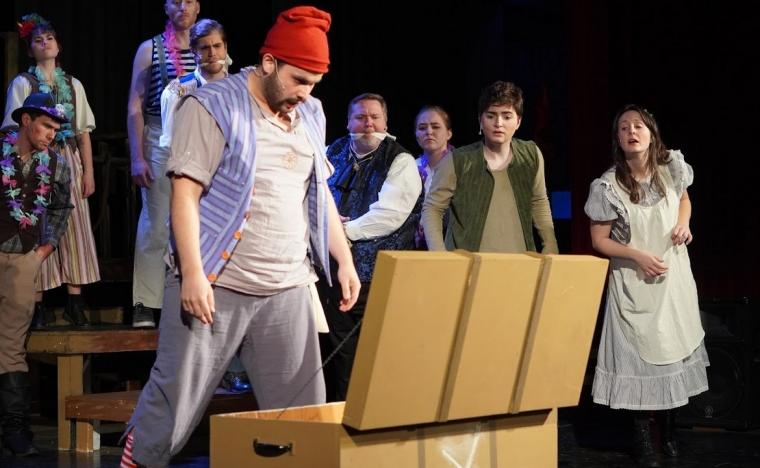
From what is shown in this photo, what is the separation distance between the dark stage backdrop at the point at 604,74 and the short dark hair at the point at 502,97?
2.99 metres

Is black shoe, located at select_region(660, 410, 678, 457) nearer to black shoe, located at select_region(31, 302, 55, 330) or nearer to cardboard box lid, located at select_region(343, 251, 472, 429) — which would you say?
cardboard box lid, located at select_region(343, 251, 472, 429)

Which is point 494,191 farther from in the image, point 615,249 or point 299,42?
point 299,42

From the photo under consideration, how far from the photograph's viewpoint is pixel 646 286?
4.91 m

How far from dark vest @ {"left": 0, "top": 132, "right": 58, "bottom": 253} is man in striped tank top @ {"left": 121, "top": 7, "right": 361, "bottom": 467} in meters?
2.27

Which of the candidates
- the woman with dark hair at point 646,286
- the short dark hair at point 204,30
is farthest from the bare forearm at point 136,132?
the woman with dark hair at point 646,286

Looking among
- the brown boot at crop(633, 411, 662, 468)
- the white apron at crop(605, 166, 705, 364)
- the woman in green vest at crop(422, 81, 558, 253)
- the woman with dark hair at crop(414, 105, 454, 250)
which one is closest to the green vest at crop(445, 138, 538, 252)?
the woman in green vest at crop(422, 81, 558, 253)

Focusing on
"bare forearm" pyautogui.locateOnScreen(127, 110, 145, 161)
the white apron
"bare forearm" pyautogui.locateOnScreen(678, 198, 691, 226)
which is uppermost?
"bare forearm" pyautogui.locateOnScreen(127, 110, 145, 161)

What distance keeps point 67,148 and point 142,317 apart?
0.90 m

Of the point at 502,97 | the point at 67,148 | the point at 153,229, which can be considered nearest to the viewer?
the point at 502,97

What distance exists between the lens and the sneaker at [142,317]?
5480 millimetres

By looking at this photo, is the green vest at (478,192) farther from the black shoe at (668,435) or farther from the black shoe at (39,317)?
the black shoe at (39,317)

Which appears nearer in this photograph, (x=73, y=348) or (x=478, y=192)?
(x=478, y=192)

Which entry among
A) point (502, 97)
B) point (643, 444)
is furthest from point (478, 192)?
point (643, 444)

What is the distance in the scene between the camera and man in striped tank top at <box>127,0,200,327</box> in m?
5.30
